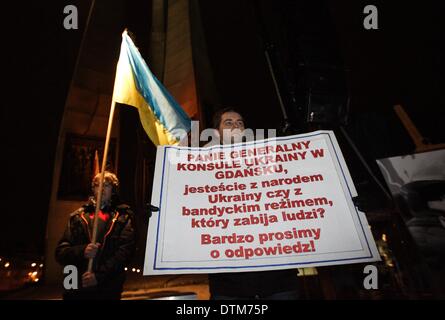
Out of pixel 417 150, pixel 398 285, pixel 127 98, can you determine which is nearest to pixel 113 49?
pixel 127 98

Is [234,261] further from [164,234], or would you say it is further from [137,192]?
[137,192]

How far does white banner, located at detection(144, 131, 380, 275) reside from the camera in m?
1.64

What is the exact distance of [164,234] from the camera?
5.78 feet

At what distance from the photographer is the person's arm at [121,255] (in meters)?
2.39

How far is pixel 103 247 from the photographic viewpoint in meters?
2.60

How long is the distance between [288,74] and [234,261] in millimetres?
2870

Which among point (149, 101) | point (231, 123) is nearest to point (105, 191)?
point (149, 101)

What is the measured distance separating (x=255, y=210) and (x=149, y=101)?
187cm

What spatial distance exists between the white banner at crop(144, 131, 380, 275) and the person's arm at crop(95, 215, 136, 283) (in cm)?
102

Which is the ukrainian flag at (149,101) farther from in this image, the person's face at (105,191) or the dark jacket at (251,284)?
the dark jacket at (251,284)

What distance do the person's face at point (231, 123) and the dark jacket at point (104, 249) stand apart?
1.45 metres

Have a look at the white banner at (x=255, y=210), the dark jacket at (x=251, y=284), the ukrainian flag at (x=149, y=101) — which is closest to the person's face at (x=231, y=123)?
the white banner at (x=255, y=210)

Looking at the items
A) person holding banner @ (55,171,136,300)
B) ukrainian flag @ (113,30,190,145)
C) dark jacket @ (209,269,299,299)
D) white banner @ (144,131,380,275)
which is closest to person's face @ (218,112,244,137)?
white banner @ (144,131,380,275)

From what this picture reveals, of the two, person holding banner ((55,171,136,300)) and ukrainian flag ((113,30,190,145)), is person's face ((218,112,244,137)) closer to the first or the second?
ukrainian flag ((113,30,190,145))
